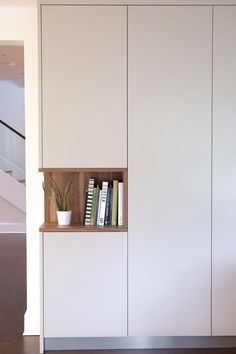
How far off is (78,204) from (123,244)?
52cm

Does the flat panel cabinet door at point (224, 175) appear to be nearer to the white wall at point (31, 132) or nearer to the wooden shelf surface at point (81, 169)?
the wooden shelf surface at point (81, 169)

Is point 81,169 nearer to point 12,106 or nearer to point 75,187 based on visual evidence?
point 75,187

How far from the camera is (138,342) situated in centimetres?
303

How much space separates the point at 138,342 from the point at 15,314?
51.6 inches

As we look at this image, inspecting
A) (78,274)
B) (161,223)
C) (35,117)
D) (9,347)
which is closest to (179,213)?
(161,223)

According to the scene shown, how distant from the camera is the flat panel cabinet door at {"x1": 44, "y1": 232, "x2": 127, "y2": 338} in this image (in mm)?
2957

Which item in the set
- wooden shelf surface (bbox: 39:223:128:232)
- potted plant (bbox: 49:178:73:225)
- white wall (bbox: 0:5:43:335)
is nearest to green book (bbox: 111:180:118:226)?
wooden shelf surface (bbox: 39:223:128:232)

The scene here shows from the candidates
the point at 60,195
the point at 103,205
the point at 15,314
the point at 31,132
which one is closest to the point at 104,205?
the point at 103,205

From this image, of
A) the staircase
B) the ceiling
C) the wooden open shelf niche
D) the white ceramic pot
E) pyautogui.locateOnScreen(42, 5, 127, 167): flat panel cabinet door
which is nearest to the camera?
pyautogui.locateOnScreen(42, 5, 127, 167): flat panel cabinet door

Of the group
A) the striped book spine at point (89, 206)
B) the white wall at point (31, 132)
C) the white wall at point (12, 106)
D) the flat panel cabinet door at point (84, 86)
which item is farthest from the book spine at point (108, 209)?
the white wall at point (12, 106)

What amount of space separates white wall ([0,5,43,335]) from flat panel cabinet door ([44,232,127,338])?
0.37 meters

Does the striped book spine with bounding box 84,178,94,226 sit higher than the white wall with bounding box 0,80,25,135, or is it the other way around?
the white wall with bounding box 0,80,25,135

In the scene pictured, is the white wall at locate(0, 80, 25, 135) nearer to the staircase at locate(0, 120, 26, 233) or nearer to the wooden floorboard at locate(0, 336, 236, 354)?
the staircase at locate(0, 120, 26, 233)

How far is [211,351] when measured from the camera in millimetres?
3010
